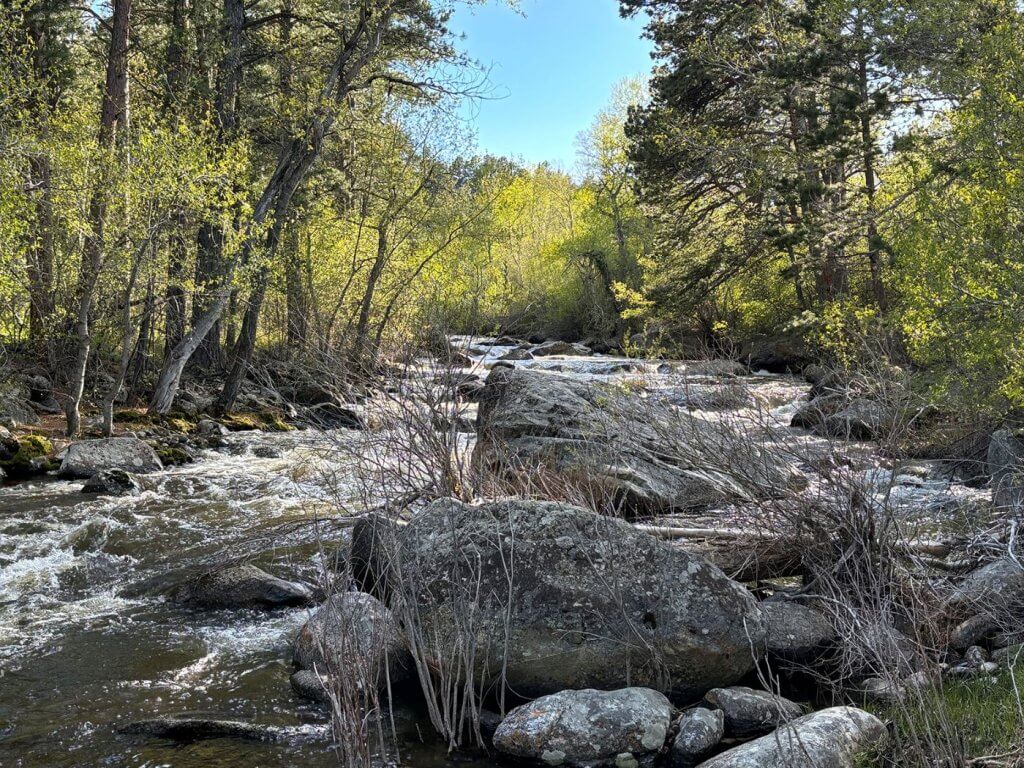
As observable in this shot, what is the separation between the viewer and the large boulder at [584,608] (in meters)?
4.95

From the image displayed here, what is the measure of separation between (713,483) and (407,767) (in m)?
3.19

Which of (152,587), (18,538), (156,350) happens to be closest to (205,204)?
(156,350)

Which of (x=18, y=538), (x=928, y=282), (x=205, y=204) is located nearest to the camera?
(x=18, y=538)

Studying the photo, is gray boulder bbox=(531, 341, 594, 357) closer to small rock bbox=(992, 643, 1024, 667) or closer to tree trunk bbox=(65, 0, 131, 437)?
tree trunk bbox=(65, 0, 131, 437)

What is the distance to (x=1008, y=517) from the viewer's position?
19.8ft

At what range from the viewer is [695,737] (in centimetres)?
435

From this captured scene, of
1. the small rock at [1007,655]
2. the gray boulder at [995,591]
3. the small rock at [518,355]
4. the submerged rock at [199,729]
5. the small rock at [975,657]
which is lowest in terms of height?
the submerged rock at [199,729]

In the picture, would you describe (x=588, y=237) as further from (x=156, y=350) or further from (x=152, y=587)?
(x=152, y=587)

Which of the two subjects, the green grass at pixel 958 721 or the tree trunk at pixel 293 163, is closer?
the green grass at pixel 958 721

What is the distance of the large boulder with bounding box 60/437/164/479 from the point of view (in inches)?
471

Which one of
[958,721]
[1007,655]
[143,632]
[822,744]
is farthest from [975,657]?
[143,632]

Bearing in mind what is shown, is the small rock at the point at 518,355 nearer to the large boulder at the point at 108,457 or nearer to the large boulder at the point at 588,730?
the large boulder at the point at 108,457

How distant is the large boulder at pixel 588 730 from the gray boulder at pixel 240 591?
3061 millimetres

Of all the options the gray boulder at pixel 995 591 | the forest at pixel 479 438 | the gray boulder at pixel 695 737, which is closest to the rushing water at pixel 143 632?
the forest at pixel 479 438
